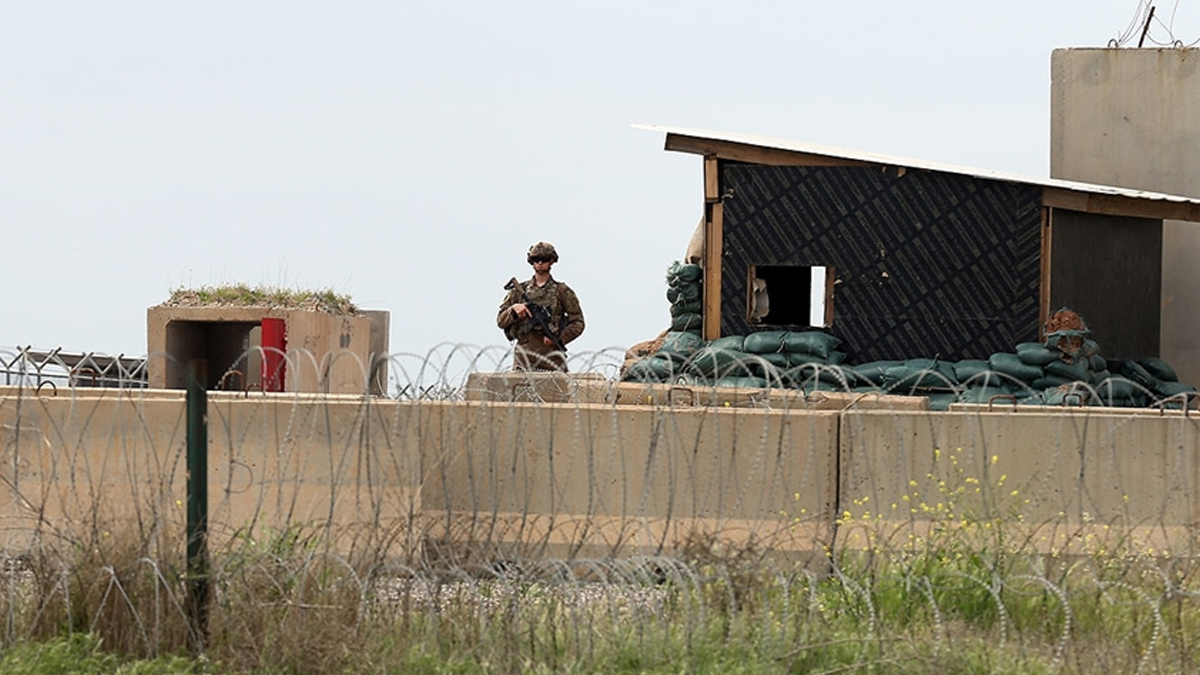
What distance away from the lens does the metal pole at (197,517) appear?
6.86 m

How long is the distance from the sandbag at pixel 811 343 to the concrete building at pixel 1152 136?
572cm

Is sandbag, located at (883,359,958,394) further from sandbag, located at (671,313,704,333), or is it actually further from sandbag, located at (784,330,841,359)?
sandbag, located at (671,313,704,333)

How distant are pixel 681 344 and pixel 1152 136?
24.0 feet

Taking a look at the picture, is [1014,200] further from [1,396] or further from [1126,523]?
[1,396]

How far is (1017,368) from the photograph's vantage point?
1595 cm

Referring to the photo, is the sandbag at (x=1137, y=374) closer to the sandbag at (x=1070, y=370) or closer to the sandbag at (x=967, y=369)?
the sandbag at (x=1070, y=370)

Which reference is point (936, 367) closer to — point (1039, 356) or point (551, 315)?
point (1039, 356)

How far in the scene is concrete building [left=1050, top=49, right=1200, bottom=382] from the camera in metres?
20.6

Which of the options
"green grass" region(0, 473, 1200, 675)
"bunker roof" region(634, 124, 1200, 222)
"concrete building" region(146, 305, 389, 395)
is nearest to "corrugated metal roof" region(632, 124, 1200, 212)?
"bunker roof" region(634, 124, 1200, 222)

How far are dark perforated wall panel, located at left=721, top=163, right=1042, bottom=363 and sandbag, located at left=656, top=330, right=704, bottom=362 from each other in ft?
1.17

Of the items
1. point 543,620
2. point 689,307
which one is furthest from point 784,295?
point 543,620

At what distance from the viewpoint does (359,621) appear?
266 inches

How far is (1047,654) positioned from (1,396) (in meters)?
5.76

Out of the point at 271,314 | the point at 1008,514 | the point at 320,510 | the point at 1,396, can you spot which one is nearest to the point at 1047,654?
the point at 1008,514
